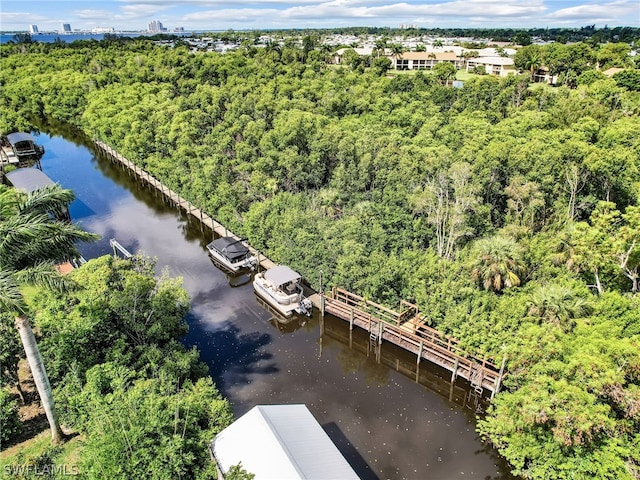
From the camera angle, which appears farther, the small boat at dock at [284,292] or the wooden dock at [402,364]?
the small boat at dock at [284,292]

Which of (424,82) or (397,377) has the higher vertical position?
(424,82)

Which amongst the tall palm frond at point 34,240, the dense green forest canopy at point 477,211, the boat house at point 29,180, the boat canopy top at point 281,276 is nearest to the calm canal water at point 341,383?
the dense green forest canopy at point 477,211

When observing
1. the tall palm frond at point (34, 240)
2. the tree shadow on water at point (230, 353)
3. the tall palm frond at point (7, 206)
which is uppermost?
the tall palm frond at point (7, 206)

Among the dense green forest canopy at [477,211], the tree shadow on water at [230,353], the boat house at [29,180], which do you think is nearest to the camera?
the dense green forest canopy at [477,211]

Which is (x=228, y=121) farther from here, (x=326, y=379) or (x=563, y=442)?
(x=563, y=442)

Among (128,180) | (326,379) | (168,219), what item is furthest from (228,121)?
(326,379)

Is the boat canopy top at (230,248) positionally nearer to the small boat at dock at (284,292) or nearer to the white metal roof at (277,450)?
the small boat at dock at (284,292)
